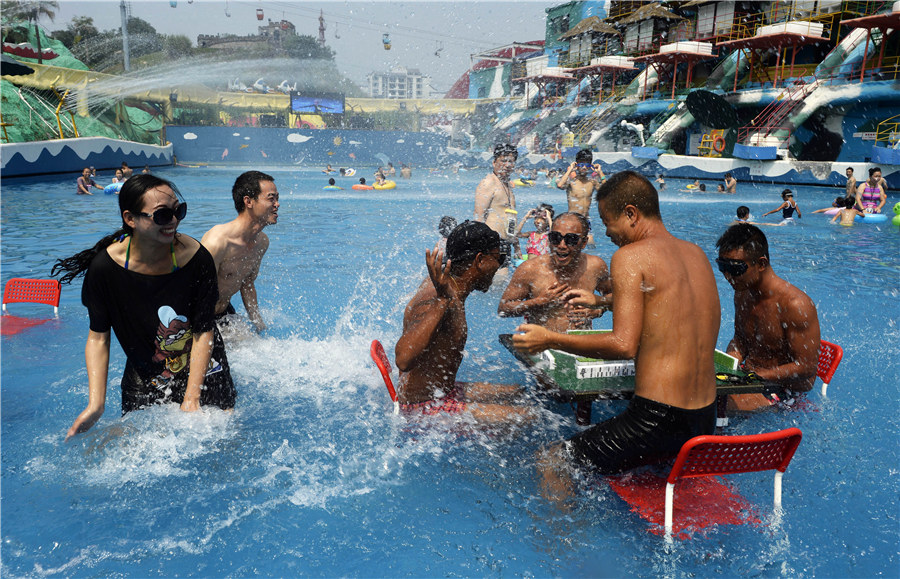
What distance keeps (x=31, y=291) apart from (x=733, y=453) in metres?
7.77

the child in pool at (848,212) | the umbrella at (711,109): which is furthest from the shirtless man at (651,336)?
the umbrella at (711,109)

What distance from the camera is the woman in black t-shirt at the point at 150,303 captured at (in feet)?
9.94

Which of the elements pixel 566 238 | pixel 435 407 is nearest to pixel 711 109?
pixel 566 238

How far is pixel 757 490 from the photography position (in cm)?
365

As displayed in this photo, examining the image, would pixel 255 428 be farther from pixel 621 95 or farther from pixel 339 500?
pixel 621 95

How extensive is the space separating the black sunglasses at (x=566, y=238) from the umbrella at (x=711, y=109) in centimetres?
2956

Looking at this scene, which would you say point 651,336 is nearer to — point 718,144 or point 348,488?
point 348,488

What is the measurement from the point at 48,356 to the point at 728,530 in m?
6.45

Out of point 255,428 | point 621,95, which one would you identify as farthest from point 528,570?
point 621,95

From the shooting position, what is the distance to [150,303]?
3.21m

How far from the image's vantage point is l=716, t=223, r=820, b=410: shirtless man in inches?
163

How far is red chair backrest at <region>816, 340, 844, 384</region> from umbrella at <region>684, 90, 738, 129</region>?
29.1 meters

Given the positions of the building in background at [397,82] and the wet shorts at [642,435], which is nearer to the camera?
the wet shorts at [642,435]

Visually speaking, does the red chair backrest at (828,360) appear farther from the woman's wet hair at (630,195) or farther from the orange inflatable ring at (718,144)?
the orange inflatable ring at (718,144)
